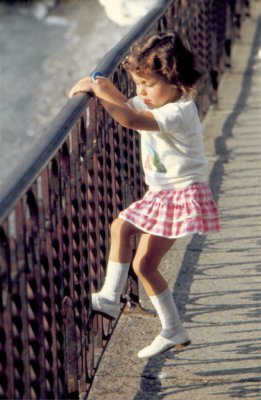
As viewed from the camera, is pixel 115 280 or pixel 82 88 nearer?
pixel 82 88

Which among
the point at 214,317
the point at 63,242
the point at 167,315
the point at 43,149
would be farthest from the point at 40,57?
the point at 43,149

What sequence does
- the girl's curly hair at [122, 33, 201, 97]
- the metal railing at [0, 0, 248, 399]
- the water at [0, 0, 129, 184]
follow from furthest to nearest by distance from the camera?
the water at [0, 0, 129, 184]
the girl's curly hair at [122, 33, 201, 97]
the metal railing at [0, 0, 248, 399]

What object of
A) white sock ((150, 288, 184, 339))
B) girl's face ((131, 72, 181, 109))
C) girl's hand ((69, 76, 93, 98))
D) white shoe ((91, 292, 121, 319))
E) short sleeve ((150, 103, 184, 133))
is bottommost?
white sock ((150, 288, 184, 339))

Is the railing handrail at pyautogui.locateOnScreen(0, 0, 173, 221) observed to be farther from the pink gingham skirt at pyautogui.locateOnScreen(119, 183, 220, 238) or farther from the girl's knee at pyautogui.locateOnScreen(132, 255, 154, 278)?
the girl's knee at pyautogui.locateOnScreen(132, 255, 154, 278)

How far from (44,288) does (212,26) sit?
5.37m

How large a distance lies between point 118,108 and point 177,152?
1.00 feet

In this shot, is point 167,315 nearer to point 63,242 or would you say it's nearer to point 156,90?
point 63,242

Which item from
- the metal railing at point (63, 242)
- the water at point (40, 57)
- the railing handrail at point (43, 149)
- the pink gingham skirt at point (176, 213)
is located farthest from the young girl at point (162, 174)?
the water at point (40, 57)

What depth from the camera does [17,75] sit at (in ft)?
65.3

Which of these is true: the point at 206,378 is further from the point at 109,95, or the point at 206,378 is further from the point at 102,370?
the point at 109,95

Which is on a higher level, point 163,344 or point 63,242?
point 63,242

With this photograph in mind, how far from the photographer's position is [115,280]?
15.1 ft

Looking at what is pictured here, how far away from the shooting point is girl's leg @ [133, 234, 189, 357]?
4.68m

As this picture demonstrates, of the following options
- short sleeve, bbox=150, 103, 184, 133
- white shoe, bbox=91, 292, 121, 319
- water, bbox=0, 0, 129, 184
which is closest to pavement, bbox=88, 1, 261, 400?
white shoe, bbox=91, 292, 121, 319
